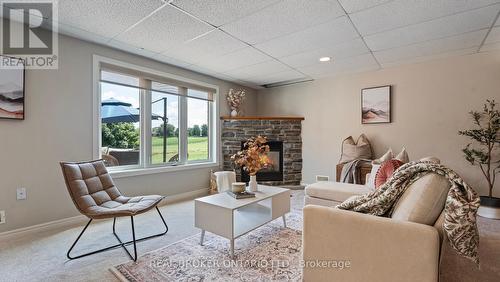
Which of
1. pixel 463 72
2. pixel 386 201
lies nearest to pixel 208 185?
pixel 386 201

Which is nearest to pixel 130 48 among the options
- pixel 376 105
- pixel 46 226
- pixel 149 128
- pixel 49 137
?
pixel 149 128

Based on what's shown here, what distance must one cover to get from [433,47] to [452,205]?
2869mm

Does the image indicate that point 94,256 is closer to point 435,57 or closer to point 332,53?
point 332,53

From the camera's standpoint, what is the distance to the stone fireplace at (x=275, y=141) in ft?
15.6

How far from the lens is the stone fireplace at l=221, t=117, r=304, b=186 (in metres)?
4.75

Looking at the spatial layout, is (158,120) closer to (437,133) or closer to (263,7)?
(263,7)

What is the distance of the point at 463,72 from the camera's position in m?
3.41

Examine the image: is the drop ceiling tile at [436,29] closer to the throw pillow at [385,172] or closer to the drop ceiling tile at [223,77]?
the throw pillow at [385,172]

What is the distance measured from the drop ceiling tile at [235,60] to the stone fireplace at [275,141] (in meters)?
1.12

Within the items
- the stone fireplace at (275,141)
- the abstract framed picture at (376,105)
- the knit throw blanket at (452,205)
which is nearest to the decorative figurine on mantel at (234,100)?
the stone fireplace at (275,141)

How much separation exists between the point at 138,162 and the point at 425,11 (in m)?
3.84

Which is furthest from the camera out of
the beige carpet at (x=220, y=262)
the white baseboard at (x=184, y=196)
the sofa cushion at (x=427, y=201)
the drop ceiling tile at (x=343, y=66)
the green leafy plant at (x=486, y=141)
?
the white baseboard at (x=184, y=196)

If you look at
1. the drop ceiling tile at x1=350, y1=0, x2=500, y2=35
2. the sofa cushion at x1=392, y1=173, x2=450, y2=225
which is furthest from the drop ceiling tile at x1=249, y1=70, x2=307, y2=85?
the sofa cushion at x1=392, y1=173, x2=450, y2=225

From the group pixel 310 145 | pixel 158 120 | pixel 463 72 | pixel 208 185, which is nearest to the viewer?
pixel 463 72
